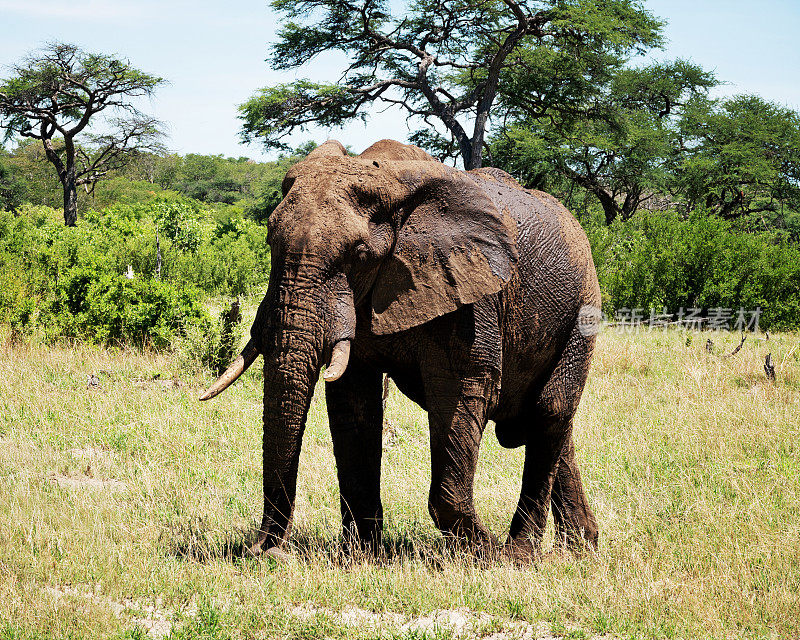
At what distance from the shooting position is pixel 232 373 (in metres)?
4.06

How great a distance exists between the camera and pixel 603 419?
9547 millimetres

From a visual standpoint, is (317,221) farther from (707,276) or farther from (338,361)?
(707,276)

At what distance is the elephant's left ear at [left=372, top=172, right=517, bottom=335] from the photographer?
4.49 meters

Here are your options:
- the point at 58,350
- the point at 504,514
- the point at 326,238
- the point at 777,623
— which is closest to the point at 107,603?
the point at 326,238

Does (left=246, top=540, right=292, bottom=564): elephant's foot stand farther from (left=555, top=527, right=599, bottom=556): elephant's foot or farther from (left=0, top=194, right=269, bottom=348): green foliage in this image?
(left=0, top=194, right=269, bottom=348): green foliage

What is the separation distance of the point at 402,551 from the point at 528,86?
22.0 m

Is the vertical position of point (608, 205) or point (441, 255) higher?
point (608, 205)

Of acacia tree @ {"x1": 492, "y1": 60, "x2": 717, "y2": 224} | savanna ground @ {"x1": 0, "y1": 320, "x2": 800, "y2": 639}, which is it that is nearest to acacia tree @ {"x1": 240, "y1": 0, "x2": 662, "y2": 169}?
acacia tree @ {"x1": 492, "y1": 60, "x2": 717, "y2": 224}

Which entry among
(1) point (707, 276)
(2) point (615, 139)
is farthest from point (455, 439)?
(2) point (615, 139)

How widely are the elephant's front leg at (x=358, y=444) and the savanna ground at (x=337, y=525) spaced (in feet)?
0.80

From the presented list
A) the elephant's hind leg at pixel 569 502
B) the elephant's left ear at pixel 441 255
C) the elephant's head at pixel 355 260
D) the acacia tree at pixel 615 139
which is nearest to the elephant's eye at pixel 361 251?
the elephant's head at pixel 355 260

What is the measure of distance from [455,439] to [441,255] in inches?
42.1

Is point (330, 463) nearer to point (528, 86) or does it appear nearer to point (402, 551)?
point (402, 551)

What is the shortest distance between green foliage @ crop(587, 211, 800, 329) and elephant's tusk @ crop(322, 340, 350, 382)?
1444 cm
